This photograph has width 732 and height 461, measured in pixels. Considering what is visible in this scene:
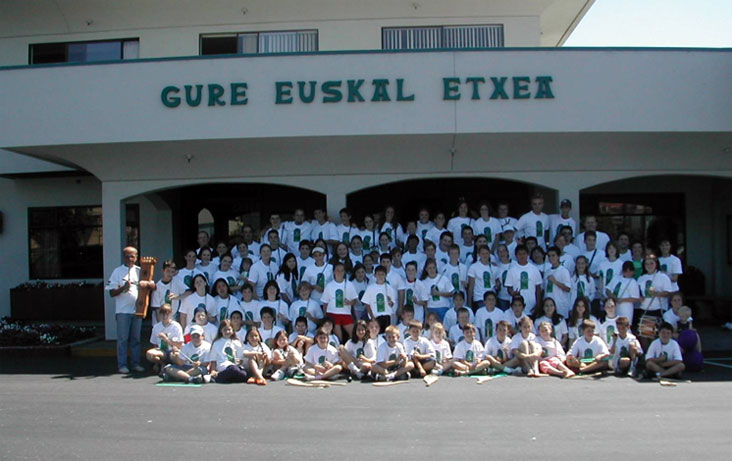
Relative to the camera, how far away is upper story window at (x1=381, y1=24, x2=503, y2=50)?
14.0 meters

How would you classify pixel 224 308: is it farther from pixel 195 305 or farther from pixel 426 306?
pixel 426 306

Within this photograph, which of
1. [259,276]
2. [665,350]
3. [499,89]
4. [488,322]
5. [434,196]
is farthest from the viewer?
[434,196]

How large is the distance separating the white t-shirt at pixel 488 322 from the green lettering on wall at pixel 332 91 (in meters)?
4.30

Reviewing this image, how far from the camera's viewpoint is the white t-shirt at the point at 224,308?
9656mm

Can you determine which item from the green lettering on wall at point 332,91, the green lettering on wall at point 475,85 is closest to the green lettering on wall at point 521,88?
the green lettering on wall at point 475,85

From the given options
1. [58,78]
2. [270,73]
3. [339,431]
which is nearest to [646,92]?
[270,73]

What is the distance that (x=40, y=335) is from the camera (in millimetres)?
11375

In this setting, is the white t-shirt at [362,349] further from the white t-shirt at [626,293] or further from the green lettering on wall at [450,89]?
the green lettering on wall at [450,89]

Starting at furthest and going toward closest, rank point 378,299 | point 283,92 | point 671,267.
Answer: point 283,92
point 671,267
point 378,299

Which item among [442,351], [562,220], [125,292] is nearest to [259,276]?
[125,292]

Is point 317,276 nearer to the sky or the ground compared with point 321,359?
nearer to the sky

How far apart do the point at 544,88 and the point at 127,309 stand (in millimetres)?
7371

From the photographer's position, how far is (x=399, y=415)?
21.8 feet

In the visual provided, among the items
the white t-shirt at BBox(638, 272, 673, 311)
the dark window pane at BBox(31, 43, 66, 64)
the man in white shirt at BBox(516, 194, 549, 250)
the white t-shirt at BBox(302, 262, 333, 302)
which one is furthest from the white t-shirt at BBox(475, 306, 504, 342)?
the dark window pane at BBox(31, 43, 66, 64)
